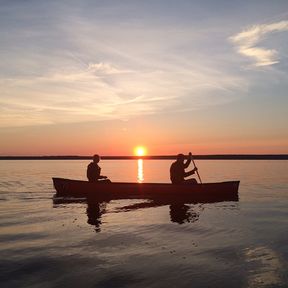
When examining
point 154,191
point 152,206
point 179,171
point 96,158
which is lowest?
point 152,206

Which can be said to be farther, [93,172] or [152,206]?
[93,172]

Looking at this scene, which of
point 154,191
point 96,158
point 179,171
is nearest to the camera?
point 96,158

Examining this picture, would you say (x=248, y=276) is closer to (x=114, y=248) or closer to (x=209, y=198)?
(x=114, y=248)

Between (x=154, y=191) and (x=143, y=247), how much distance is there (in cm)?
1390

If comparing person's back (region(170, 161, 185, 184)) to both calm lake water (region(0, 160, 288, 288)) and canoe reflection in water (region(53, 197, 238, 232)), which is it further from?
calm lake water (region(0, 160, 288, 288))

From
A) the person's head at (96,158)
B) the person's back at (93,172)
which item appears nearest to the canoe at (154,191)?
the person's back at (93,172)

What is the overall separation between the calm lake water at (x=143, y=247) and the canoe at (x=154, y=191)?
447 centimetres

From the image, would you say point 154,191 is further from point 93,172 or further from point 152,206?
point 93,172

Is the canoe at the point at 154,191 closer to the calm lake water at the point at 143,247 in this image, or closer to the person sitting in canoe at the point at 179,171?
the person sitting in canoe at the point at 179,171

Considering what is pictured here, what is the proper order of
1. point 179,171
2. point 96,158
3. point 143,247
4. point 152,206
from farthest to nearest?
1. point 179,171
2. point 96,158
3. point 152,206
4. point 143,247

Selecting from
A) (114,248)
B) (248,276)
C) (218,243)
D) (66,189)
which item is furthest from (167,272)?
(66,189)

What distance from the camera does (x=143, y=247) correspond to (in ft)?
40.1

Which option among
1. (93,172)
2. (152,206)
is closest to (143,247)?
(152,206)

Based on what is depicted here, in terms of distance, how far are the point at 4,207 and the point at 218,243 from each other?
1366cm
